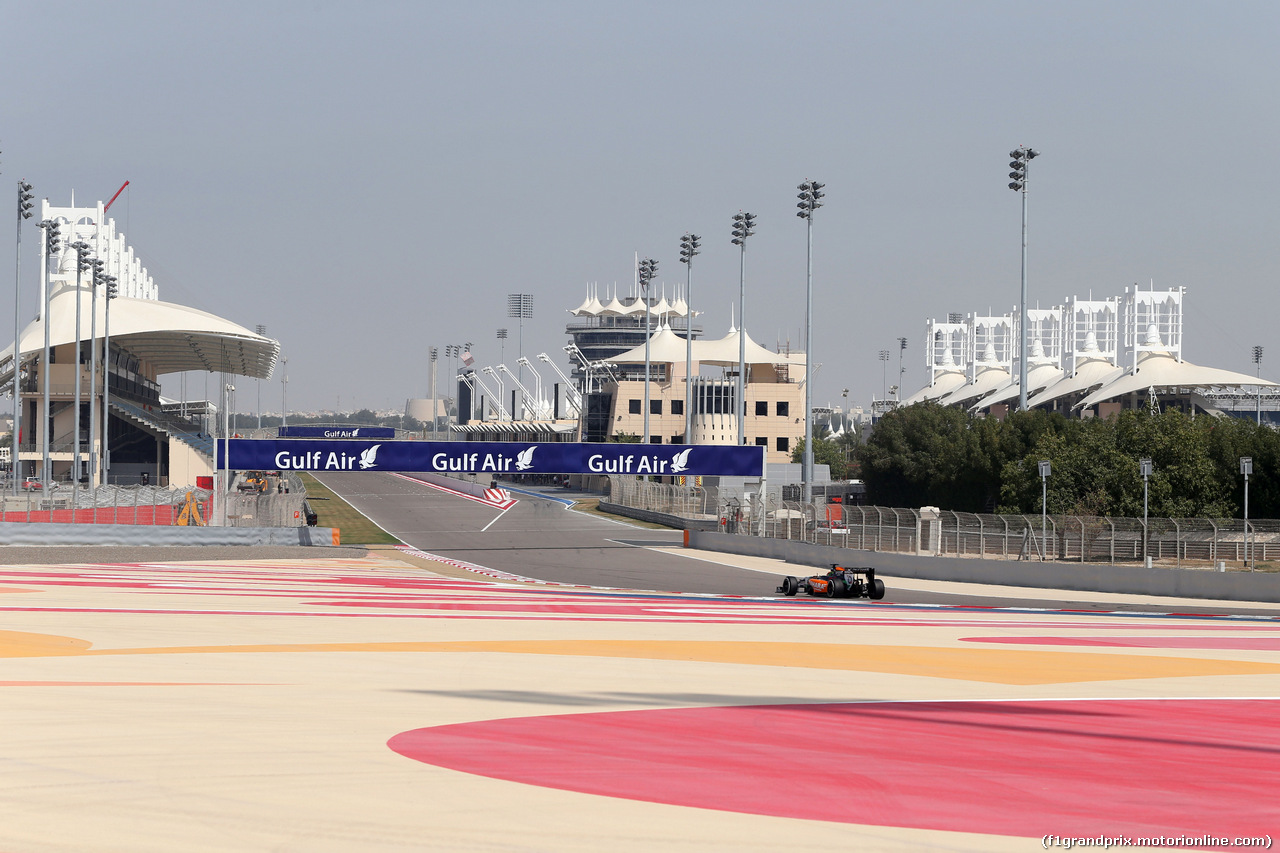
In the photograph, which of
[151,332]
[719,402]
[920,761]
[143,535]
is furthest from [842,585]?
[719,402]

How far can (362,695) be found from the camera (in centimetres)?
1096

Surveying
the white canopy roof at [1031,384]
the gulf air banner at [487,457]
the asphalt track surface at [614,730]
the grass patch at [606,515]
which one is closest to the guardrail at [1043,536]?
the gulf air banner at [487,457]

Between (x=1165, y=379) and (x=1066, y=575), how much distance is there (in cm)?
8902

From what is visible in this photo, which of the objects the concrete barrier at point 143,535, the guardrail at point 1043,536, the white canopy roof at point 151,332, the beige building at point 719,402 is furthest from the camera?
→ the beige building at point 719,402

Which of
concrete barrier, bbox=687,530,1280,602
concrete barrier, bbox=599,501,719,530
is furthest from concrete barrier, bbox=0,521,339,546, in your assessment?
concrete barrier, bbox=687,530,1280,602

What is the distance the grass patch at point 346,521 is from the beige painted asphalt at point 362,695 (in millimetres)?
21195

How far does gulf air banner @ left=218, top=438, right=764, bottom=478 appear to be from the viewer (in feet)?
132

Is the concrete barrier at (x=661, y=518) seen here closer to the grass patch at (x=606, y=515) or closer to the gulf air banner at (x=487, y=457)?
the grass patch at (x=606, y=515)

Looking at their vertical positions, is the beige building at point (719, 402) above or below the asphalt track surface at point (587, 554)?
above

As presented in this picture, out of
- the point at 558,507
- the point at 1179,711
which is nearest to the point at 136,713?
the point at 1179,711

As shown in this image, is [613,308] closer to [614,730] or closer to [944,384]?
[944,384]

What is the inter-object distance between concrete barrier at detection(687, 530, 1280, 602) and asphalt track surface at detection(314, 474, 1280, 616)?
2.35 ft

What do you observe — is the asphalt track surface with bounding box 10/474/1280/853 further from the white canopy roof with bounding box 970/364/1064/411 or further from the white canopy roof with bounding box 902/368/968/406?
the white canopy roof with bounding box 902/368/968/406

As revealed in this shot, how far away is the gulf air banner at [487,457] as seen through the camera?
40.2m
